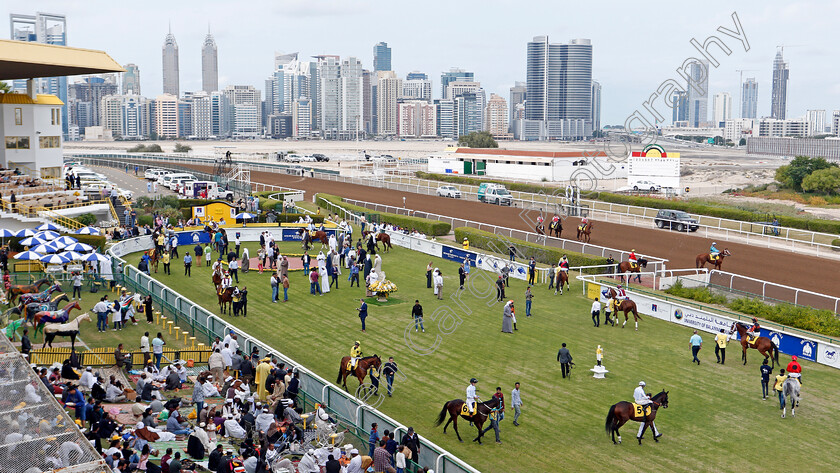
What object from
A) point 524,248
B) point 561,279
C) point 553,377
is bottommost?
point 553,377

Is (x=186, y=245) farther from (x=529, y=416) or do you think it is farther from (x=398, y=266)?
(x=529, y=416)

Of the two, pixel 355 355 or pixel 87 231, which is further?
pixel 87 231

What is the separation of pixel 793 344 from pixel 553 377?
7.36 m

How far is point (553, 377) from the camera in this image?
18.8m

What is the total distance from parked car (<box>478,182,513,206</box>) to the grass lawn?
23.9 m

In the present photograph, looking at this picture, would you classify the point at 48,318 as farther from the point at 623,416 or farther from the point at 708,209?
the point at 708,209

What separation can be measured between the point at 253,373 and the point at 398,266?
53.9 ft

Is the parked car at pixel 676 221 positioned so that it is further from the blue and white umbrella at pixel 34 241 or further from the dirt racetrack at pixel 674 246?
the blue and white umbrella at pixel 34 241

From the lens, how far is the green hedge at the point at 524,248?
Result: 31.5 m

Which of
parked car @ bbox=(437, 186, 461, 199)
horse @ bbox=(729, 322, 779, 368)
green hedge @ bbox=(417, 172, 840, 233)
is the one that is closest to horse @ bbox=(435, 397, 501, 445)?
horse @ bbox=(729, 322, 779, 368)

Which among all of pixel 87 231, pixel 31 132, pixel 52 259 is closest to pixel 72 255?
pixel 52 259

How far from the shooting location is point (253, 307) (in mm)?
25297

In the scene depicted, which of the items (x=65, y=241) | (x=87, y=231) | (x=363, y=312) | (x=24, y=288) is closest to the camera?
(x=363, y=312)

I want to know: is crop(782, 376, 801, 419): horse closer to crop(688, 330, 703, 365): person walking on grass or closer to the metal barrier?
crop(688, 330, 703, 365): person walking on grass
